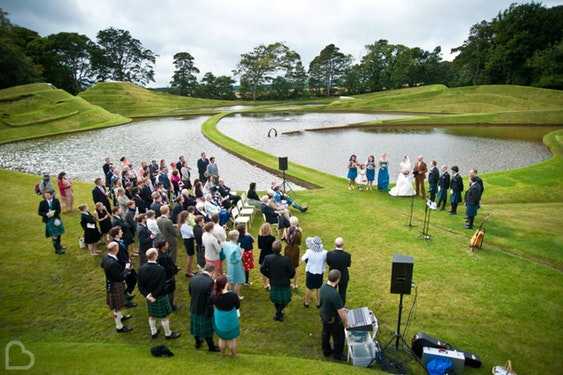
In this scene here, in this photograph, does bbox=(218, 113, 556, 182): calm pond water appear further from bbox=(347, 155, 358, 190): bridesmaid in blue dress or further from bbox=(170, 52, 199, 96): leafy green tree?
bbox=(170, 52, 199, 96): leafy green tree

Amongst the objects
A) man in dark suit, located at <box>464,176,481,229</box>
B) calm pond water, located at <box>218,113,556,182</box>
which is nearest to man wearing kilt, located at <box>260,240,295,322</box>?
man in dark suit, located at <box>464,176,481,229</box>

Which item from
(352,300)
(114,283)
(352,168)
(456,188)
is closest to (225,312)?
(114,283)

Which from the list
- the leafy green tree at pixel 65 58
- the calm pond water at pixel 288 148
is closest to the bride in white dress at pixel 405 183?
the calm pond water at pixel 288 148

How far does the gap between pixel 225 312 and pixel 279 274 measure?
176 centimetres

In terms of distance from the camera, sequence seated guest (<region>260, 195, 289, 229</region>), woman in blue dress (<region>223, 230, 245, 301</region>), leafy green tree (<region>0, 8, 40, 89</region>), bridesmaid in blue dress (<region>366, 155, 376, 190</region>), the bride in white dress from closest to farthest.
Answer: woman in blue dress (<region>223, 230, 245, 301</region>)
seated guest (<region>260, 195, 289, 229</region>)
the bride in white dress
bridesmaid in blue dress (<region>366, 155, 376, 190</region>)
leafy green tree (<region>0, 8, 40, 89</region>)

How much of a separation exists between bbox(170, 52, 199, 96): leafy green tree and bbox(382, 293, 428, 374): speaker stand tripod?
297ft

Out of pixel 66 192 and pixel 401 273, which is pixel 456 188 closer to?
pixel 401 273

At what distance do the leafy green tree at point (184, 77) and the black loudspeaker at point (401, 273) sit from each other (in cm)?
9047

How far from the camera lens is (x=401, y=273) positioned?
5992 millimetres

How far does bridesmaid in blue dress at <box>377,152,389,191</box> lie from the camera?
1612cm

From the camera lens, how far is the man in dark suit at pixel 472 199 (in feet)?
37.0

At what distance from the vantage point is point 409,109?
54406mm

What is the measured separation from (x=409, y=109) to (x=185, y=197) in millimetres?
51645

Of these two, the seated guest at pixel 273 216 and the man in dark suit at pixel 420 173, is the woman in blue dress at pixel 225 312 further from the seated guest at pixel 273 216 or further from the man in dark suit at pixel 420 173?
the man in dark suit at pixel 420 173
